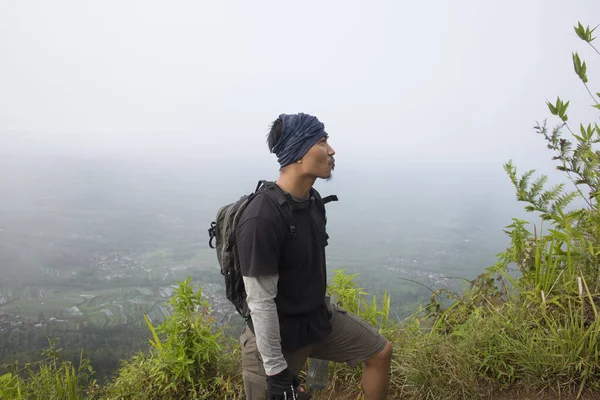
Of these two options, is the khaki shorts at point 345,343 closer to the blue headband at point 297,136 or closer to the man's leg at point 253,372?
the man's leg at point 253,372

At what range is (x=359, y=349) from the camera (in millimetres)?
2488

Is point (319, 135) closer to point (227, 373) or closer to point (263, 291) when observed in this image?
point (263, 291)

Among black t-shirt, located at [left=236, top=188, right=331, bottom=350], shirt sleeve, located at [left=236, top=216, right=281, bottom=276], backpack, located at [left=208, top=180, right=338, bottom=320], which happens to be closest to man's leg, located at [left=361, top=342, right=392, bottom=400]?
black t-shirt, located at [left=236, top=188, right=331, bottom=350]

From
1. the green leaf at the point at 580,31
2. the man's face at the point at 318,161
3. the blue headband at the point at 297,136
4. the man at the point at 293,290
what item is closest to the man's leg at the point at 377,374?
the man at the point at 293,290

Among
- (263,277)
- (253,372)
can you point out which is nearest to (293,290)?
(263,277)

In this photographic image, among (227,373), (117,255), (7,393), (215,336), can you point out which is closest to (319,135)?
(215,336)

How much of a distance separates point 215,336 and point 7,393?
1586 millimetres

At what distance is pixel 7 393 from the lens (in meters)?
2.98

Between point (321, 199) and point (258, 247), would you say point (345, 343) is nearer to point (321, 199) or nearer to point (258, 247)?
point (321, 199)

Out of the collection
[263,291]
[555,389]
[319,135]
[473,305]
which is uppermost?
[319,135]

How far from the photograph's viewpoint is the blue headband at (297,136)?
2.16 metres

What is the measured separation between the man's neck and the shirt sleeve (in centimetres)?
32

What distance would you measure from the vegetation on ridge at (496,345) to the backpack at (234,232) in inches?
38.2

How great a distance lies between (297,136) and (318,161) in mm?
178
